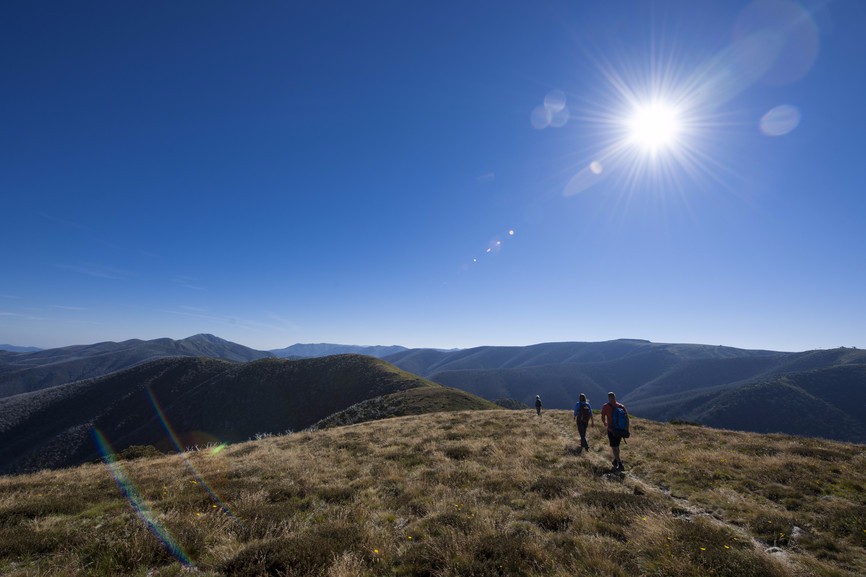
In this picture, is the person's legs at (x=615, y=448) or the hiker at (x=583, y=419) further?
the hiker at (x=583, y=419)

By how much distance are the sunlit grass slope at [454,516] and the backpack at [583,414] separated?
4.99 ft

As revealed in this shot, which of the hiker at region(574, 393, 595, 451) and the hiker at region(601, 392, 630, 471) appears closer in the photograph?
the hiker at region(601, 392, 630, 471)

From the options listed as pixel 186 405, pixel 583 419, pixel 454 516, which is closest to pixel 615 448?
pixel 583 419

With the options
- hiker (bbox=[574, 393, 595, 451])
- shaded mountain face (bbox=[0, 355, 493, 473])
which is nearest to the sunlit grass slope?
hiker (bbox=[574, 393, 595, 451])

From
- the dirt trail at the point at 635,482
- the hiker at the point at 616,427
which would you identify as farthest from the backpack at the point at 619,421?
the dirt trail at the point at 635,482

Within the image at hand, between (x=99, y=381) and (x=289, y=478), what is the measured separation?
7077 inches

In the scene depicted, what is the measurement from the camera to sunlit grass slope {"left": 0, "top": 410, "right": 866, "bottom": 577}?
5613 mm

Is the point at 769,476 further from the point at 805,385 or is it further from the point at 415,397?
the point at 805,385

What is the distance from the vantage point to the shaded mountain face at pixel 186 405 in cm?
9075

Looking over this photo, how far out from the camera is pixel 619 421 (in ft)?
41.3

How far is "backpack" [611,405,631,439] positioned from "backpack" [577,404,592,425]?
2.93m

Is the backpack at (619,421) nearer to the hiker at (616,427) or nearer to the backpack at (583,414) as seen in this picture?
the hiker at (616,427)

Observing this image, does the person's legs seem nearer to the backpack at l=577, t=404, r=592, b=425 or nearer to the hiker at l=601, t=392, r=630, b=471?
the hiker at l=601, t=392, r=630, b=471

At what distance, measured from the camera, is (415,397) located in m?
57.5
